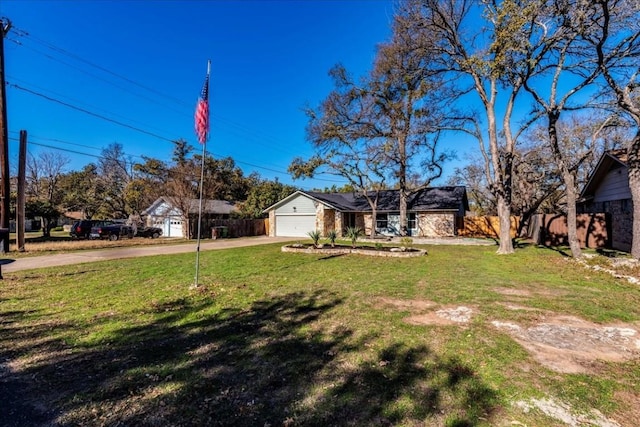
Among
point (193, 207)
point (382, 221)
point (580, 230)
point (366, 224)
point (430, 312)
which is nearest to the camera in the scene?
point (430, 312)

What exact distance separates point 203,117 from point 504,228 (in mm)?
12391

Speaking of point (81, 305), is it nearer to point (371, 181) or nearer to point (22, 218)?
point (22, 218)

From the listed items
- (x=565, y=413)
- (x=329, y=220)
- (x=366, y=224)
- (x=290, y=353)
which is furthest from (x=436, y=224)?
(x=565, y=413)

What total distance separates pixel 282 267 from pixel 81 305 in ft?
16.4

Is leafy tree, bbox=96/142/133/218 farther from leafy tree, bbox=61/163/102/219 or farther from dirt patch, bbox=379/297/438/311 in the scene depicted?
dirt patch, bbox=379/297/438/311

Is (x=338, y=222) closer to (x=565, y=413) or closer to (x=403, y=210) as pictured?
(x=403, y=210)

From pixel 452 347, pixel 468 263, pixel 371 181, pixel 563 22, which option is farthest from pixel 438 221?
pixel 452 347

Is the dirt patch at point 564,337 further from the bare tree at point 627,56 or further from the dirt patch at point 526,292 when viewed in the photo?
the bare tree at point 627,56

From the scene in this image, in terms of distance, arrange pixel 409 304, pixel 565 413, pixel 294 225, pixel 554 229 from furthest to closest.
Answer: pixel 294 225, pixel 554 229, pixel 409 304, pixel 565 413

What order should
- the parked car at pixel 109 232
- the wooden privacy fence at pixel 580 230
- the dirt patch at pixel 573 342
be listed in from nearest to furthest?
the dirt patch at pixel 573 342 < the wooden privacy fence at pixel 580 230 < the parked car at pixel 109 232

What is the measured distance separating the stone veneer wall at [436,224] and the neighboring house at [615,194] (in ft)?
25.4

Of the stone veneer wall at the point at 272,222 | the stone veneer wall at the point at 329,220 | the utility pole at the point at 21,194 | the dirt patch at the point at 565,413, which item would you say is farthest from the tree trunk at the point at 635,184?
the utility pole at the point at 21,194

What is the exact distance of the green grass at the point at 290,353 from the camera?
2.49m

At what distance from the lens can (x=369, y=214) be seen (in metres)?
24.7
